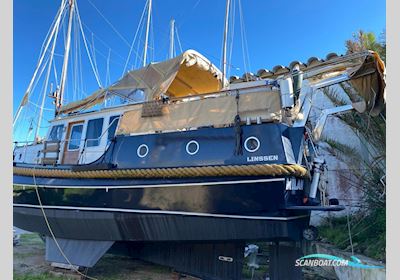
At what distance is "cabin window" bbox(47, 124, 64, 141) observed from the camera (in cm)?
670

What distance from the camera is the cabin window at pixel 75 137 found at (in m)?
6.25

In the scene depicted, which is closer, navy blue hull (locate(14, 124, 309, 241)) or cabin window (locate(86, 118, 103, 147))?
navy blue hull (locate(14, 124, 309, 241))

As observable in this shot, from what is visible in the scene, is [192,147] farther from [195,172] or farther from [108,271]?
[108,271]

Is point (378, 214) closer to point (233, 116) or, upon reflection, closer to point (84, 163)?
point (233, 116)

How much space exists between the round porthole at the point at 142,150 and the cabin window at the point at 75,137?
1735mm

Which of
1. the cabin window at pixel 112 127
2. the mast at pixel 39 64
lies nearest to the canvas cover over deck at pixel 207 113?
the cabin window at pixel 112 127

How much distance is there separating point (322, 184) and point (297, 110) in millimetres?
1154

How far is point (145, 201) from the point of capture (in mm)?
4895

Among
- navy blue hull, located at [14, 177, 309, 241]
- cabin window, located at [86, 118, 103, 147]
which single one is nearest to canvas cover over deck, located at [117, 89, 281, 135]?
cabin window, located at [86, 118, 103, 147]

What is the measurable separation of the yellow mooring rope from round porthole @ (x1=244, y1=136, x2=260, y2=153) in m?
0.28

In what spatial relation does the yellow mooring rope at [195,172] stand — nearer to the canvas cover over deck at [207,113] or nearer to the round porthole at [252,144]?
the round porthole at [252,144]

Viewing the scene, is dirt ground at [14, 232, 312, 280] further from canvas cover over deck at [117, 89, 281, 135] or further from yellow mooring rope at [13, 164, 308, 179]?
canvas cover over deck at [117, 89, 281, 135]

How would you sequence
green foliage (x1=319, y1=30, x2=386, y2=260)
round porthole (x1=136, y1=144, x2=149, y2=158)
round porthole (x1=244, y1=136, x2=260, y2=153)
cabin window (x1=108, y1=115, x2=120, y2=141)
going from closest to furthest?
round porthole (x1=244, y1=136, x2=260, y2=153) → round porthole (x1=136, y1=144, x2=149, y2=158) → cabin window (x1=108, y1=115, x2=120, y2=141) → green foliage (x1=319, y1=30, x2=386, y2=260)

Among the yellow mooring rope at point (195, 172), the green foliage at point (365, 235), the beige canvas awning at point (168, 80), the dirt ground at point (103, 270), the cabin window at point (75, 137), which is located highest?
the beige canvas awning at point (168, 80)
